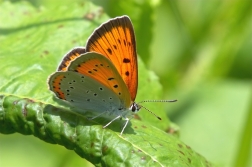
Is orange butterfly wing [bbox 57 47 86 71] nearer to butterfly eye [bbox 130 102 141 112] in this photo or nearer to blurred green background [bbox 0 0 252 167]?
butterfly eye [bbox 130 102 141 112]

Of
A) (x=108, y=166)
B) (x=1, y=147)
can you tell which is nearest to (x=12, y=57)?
(x=108, y=166)

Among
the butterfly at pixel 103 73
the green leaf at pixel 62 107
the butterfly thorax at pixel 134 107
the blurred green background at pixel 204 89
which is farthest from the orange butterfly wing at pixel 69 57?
the blurred green background at pixel 204 89

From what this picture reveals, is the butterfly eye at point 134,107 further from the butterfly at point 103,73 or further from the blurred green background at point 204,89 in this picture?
the blurred green background at point 204,89

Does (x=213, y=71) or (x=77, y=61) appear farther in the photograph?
(x=213, y=71)

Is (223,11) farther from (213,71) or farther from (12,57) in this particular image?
(12,57)

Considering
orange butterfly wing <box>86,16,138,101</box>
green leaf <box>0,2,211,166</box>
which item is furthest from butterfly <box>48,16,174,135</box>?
green leaf <box>0,2,211,166</box>

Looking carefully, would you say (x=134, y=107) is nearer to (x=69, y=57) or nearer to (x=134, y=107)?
(x=134, y=107)
